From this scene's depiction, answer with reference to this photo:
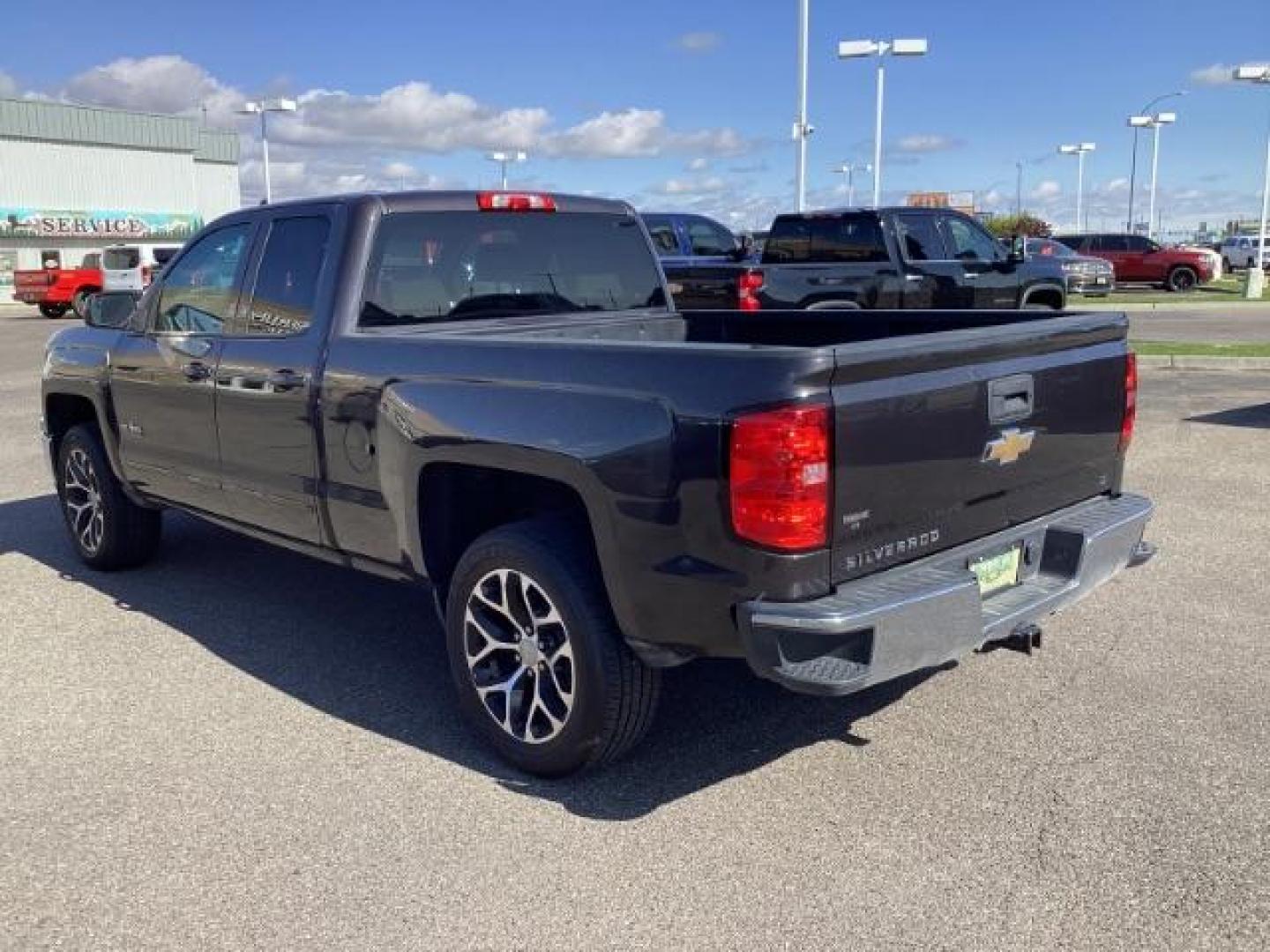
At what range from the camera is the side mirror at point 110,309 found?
Result: 580 centimetres

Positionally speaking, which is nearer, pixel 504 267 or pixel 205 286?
pixel 504 267

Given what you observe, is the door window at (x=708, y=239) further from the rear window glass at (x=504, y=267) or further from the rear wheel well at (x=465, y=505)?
the rear wheel well at (x=465, y=505)

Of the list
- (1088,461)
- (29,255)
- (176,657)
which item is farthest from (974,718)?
(29,255)

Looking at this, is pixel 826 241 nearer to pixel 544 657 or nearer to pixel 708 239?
pixel 708 239

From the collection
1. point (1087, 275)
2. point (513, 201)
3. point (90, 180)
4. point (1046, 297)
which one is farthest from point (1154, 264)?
point (90, 180)

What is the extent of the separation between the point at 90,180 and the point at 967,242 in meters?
48.4

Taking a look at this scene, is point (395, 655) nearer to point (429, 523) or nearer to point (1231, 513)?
point (429, 523)

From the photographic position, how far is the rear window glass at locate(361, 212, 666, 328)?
4.45m

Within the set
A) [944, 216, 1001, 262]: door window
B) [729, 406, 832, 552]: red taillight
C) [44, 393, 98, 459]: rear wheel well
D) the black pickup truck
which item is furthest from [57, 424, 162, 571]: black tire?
[944, 216, 1001, 262]: door window

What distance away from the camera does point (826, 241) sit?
46.0 ft

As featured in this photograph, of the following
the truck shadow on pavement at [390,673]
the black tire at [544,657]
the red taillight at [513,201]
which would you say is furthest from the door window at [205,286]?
the black tire at [544,657]

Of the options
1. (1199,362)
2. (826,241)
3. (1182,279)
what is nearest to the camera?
(826,241)

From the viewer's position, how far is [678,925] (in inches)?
116

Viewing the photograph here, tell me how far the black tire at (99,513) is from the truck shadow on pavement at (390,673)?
0.41ft
